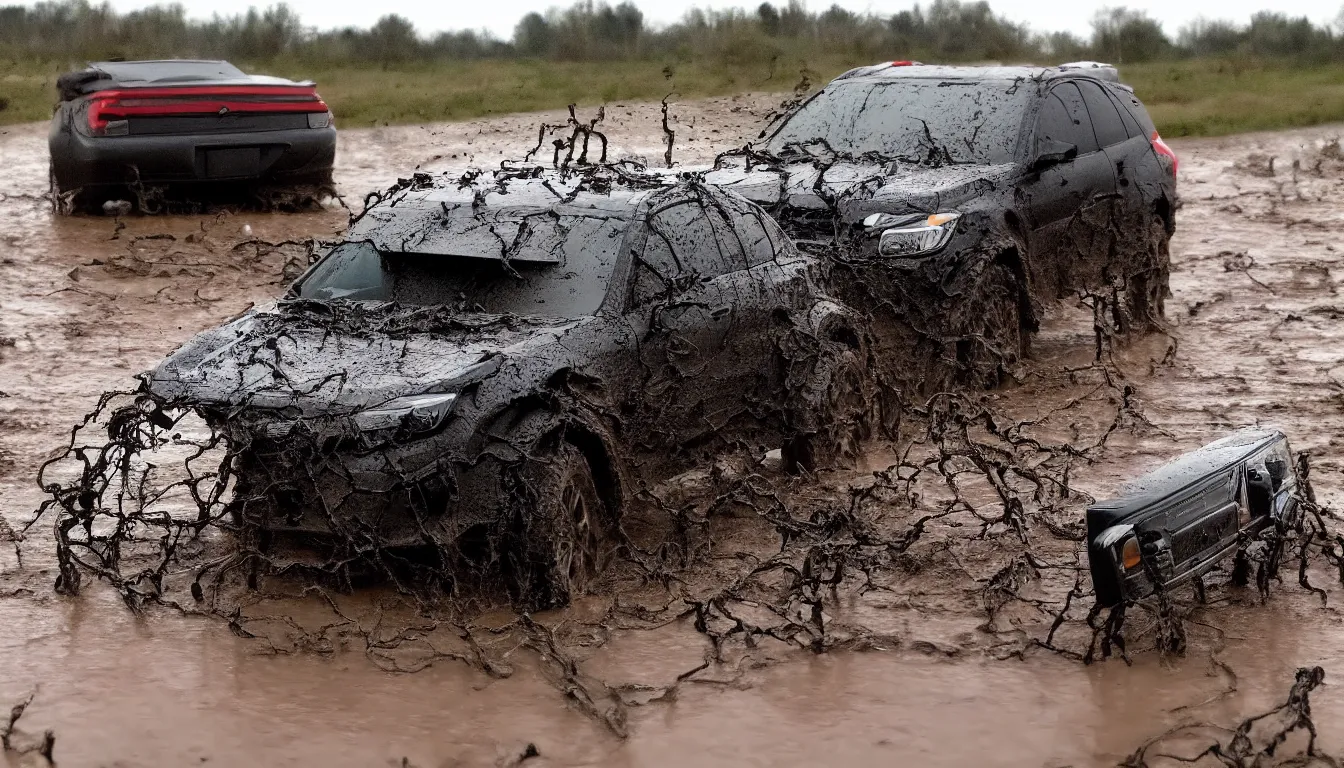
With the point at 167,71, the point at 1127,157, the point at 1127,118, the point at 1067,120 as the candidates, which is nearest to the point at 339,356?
the point at 1067,120

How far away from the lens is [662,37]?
4300cm

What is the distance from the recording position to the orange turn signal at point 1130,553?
19.8 ft

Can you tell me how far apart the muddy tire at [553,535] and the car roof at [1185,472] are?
1897 mm

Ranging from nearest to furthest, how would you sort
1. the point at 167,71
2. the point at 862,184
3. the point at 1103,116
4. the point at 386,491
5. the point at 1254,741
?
the point at 1254,741 → the point at 386,491 → the point at 862,184 → the point at 1103,116 → the point at 167,71

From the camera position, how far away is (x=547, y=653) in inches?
248

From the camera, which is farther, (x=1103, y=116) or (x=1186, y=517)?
(x=1103, y=116)

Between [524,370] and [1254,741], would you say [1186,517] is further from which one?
[524,370]

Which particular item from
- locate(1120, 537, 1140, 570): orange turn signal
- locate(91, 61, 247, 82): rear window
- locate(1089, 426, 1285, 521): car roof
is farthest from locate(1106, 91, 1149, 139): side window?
locate(91, 61, 247, 82): rear window

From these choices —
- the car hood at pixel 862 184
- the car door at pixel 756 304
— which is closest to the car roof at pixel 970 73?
the car hood at pixel 862 184

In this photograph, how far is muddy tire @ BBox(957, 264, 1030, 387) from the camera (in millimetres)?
10138

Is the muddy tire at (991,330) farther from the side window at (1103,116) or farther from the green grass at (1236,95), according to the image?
the green grass at (1236,95)

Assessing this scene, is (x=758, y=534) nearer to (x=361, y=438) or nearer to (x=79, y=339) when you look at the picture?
(x=361, y=438)

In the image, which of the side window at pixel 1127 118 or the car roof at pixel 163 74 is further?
the car roof at pixel 163 74

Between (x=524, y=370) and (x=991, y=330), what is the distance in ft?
14.8
